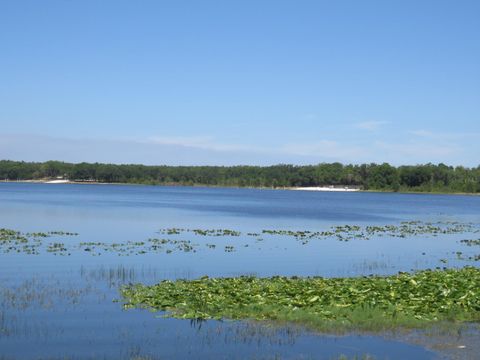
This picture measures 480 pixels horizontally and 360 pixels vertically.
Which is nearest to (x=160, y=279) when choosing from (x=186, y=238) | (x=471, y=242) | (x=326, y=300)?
(x=326, y=300)

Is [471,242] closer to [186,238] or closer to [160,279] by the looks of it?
[186,238]

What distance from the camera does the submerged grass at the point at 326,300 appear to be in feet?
65.3

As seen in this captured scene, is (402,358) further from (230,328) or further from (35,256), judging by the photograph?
(35,256)

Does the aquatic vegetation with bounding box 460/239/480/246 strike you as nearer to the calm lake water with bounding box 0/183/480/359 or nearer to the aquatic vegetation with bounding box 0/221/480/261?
the aquatic vegetation with bounding box 0/221/480/261

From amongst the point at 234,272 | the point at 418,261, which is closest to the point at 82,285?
the point at 234,272

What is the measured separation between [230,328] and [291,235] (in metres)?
34.1

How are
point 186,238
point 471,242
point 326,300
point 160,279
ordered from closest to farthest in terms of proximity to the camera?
point 326,300 < point 160,279 < point 186,238 < point 471,242

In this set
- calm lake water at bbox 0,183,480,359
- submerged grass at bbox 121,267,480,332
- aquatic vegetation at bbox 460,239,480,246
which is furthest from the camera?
aquatic vegetation at bbox 460,239,480,246

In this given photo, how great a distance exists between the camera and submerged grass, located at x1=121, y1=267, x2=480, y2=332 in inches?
783

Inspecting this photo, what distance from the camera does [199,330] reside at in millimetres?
19016

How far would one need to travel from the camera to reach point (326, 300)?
21922mm

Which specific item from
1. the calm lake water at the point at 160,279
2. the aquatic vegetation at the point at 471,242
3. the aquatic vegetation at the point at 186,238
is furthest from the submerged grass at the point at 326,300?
the aquatic vegetation at the point at 471,242

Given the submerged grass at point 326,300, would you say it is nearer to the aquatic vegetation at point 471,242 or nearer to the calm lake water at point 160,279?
the calm lake water at point 160,279

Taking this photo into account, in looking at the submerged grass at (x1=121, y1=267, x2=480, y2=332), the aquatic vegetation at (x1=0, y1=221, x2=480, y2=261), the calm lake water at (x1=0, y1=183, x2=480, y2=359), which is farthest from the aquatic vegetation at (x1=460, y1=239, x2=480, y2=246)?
the submerged grass at (x1=121, y1=267, x2=480, y2=332)
